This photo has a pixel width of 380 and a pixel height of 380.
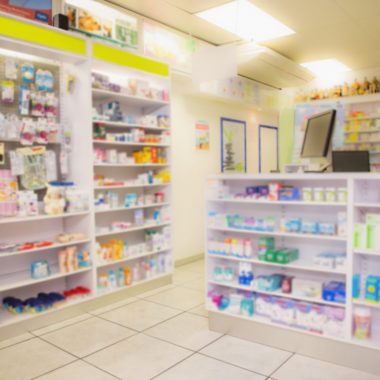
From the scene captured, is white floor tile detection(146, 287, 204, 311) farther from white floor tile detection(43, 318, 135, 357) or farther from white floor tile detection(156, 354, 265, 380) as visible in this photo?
white floor tile detection(156, 354, 265, 380)

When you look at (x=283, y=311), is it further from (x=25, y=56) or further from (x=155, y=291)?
(x=25, y=56)

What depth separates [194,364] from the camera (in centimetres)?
316

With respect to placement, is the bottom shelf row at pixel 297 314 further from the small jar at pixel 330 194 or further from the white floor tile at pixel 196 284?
the white floor tile at pixel 196 284

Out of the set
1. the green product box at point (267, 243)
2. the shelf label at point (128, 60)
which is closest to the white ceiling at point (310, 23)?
the shelf label at point (128, 60)

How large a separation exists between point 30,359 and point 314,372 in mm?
2258

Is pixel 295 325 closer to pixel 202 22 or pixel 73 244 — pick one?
pixel 73 244

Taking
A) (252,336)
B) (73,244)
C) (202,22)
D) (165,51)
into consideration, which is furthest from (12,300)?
(202,22)

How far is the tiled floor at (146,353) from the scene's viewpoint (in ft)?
9.87

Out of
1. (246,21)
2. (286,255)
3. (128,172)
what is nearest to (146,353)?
(286,255)

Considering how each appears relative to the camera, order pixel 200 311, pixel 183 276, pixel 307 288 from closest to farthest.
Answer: pixel 307 288, pixel 200 311, pixel 183 276

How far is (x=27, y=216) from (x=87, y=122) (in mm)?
1191

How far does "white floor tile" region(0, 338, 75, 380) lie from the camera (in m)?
3.06

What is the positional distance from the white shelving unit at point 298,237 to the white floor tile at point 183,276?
1687 millimetres

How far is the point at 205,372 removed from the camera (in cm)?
304
